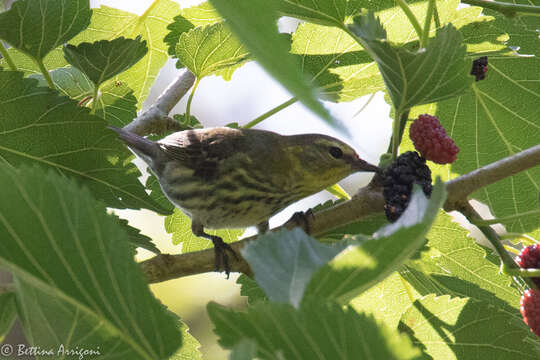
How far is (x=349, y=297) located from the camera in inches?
44.6

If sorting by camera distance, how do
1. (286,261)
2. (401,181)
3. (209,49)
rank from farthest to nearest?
(209,49)
(401,181)
(286,261)

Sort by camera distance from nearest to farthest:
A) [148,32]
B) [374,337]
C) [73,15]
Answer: [374,337], [73,15], [148,32]

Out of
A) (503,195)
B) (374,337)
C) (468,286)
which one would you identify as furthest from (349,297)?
(503,195)

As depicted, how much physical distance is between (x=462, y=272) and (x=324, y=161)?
124cm

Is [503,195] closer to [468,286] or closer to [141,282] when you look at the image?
[468,286]

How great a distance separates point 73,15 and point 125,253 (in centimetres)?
123

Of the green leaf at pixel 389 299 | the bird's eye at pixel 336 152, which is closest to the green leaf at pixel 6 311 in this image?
the green leaf at pixel 389 299

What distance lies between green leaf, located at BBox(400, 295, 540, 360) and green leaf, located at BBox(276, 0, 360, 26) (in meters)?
0.91

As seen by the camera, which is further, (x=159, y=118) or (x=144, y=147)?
(x=144, y=147)

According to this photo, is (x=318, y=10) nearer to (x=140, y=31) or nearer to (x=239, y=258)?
(x=239, y=258)

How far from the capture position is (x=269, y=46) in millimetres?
498

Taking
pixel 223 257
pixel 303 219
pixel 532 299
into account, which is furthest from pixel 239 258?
pixel 532 299

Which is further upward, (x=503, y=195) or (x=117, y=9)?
(x=117, y=9)

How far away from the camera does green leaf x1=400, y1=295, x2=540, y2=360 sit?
1.97 meters
